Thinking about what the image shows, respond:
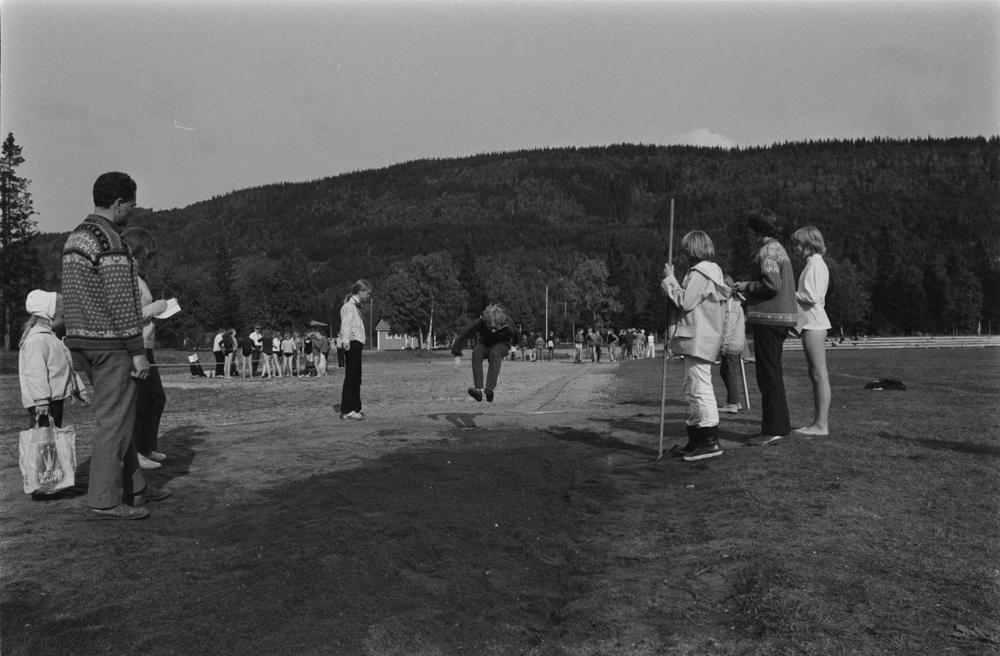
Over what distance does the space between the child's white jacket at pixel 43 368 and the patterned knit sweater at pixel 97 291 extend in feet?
4.19

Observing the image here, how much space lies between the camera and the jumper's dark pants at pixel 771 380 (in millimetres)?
7875

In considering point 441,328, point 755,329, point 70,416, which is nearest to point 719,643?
point 755,329

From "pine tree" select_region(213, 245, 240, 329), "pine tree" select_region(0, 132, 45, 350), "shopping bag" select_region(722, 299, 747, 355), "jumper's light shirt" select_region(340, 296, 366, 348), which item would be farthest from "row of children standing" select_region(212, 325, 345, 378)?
"pine tree" select_region(213, 245, 240, 329)

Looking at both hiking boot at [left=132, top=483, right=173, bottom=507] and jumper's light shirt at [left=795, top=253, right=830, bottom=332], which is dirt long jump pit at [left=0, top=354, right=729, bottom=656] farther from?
jumper's light shirt at [left=795, top=253, right=830, bottom=332]

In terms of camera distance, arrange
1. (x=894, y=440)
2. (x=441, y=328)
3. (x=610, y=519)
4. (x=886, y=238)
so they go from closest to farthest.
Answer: (x=610, y=519)
(x=894, y=440)
(x=441, y=328)
(x=886, y=238)

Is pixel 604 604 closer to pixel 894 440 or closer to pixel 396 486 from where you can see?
pixel 396 486

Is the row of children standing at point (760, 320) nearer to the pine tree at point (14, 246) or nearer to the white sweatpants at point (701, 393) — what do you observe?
the white sweatpants at point (701, 393)

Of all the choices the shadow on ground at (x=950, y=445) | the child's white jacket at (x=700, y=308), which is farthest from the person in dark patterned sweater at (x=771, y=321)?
the shadow on ground at (x=950, y=445)

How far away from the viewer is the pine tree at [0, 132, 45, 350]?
60594mm

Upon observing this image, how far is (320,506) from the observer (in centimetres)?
569

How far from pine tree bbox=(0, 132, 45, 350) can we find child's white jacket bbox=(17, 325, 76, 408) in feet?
207

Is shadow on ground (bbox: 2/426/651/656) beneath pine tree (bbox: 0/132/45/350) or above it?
beneath

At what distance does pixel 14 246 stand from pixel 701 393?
69205mm

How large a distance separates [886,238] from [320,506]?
161 metres
